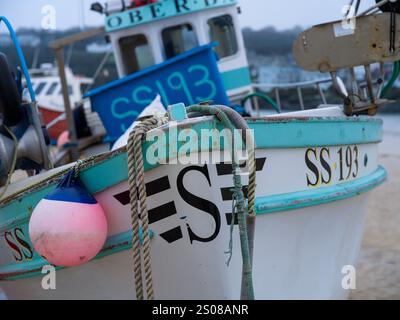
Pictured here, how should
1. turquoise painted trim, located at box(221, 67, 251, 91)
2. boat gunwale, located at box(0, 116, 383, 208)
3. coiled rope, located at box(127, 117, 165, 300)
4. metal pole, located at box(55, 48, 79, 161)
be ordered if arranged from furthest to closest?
metal pole, located at box(55, 48, 79, 161), turquoise painted trim, located at box(221, 67, 251, 91), boat gunwale, located at box(0, 116, 383, 208), coiled rope, located at box(127, 117, 165, 300)

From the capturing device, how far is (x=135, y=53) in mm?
6617

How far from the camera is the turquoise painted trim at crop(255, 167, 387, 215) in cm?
323

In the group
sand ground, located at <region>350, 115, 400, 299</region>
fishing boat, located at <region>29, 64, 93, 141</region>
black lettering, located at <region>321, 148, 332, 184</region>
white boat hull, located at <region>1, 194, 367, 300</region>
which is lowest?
sand ground, located at <region>350, 115, 400, 299</region>

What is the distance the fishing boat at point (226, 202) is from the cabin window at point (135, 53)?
2.83 m

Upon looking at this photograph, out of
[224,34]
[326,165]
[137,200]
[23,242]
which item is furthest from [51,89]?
[137,200]

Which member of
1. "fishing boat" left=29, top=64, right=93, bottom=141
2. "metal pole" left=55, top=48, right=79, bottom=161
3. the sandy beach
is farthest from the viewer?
"fishing boat" left=29, top=64, right=93, bottom=141

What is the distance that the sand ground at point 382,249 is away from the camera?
222 inches

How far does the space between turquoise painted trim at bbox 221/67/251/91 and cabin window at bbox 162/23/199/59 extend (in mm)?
526

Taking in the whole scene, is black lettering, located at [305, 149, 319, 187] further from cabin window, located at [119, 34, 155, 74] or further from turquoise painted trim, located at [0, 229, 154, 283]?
cabin window, located at [119, 34, 155, 74]

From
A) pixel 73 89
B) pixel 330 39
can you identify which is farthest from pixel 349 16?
pixel 73 89

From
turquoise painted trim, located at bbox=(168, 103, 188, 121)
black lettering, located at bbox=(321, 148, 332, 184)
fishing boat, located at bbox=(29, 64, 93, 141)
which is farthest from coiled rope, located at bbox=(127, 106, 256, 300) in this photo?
fishing boat, located at bbox=(29, 64, 93, 141)

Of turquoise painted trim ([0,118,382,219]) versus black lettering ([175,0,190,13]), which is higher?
black lettering ([175,0,190,13])

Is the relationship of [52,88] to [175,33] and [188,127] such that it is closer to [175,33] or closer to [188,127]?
[175,33]

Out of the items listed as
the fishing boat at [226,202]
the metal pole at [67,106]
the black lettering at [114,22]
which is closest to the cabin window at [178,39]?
the black lettering at [114,22]
